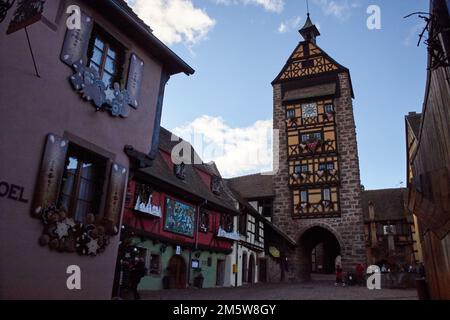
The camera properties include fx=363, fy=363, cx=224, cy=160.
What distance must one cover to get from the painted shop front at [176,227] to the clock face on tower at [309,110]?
11312mm

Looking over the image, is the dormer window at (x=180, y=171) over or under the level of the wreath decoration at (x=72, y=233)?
over

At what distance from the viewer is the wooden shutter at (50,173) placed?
5.95m

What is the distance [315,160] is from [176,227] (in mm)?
15437

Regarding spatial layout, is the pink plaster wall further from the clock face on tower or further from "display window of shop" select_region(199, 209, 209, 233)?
the clock face on tower

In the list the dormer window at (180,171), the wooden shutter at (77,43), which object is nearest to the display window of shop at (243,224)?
the dormer window at (180,171)

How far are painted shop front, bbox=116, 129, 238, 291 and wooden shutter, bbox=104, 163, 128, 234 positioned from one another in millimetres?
2324

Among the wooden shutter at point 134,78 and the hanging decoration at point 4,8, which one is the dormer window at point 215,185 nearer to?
the wooden shutter at point 134,78

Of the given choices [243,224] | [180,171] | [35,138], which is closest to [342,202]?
[243,224]

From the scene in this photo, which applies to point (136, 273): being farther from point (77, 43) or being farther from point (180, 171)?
point (180, 171)

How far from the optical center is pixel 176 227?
15555 mm

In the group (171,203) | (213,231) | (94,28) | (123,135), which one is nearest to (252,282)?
(213,231)
